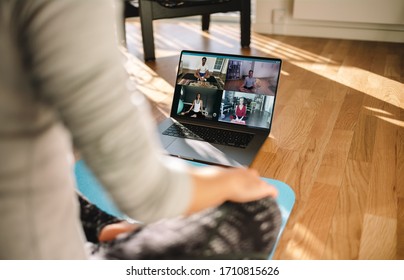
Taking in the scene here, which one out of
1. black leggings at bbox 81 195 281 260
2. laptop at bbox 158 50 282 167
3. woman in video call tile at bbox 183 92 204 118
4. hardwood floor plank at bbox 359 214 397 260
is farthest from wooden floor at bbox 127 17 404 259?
black leggings at bbox 81 195 281 260

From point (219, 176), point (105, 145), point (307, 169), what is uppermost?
point (105, 145)

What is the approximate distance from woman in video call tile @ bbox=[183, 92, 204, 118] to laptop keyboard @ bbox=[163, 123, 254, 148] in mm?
47

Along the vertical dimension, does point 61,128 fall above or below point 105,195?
above

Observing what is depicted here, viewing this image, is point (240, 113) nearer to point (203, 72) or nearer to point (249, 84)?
point (249, 84)

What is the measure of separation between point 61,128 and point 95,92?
0.41 feet

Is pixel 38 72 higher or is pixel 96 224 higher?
pixel 38 72

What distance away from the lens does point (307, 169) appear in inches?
54.9

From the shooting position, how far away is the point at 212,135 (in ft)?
4.90

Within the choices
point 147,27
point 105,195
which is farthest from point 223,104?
point 147,27

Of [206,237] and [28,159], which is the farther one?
[206,237]

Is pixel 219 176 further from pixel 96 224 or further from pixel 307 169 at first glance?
pixel 307 169

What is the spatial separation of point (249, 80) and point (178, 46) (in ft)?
4.71
